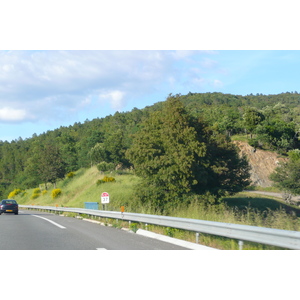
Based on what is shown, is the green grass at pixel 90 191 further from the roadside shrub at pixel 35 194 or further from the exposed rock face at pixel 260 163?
the exposed rock face at pixel 260 163

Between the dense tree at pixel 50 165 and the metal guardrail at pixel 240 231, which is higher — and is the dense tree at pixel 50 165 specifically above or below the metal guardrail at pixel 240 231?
above

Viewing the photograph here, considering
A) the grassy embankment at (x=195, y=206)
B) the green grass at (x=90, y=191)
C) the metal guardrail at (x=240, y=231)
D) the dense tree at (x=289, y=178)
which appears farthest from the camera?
the dense tree at (x=289, y=178)

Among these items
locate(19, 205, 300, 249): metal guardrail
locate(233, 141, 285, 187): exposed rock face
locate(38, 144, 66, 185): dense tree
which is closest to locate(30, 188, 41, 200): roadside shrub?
locate(38, 144, 66, 185): dense tree

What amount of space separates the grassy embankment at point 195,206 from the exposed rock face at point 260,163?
52.9 ft

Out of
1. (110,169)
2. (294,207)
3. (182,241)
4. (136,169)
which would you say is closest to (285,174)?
(294,207)

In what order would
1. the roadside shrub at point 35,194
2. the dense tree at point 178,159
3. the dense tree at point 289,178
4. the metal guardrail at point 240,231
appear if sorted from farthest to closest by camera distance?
the roadside shrub at point 35,194 → the dense tree at point 289,178 → the dense tree at point 178,159 → the metal guardrail at point 240,231

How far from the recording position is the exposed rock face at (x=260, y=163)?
71.6 m

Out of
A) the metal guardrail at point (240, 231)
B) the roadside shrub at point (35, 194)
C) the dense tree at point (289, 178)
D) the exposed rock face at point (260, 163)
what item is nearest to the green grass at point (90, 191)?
the roadside shrub at point (35, 194)

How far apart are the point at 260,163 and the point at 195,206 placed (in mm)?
60571

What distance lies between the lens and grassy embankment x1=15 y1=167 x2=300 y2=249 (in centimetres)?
1132

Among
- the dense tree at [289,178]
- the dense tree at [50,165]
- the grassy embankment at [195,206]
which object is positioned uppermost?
the dense tree at [50,165]

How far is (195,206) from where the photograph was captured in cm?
1648
